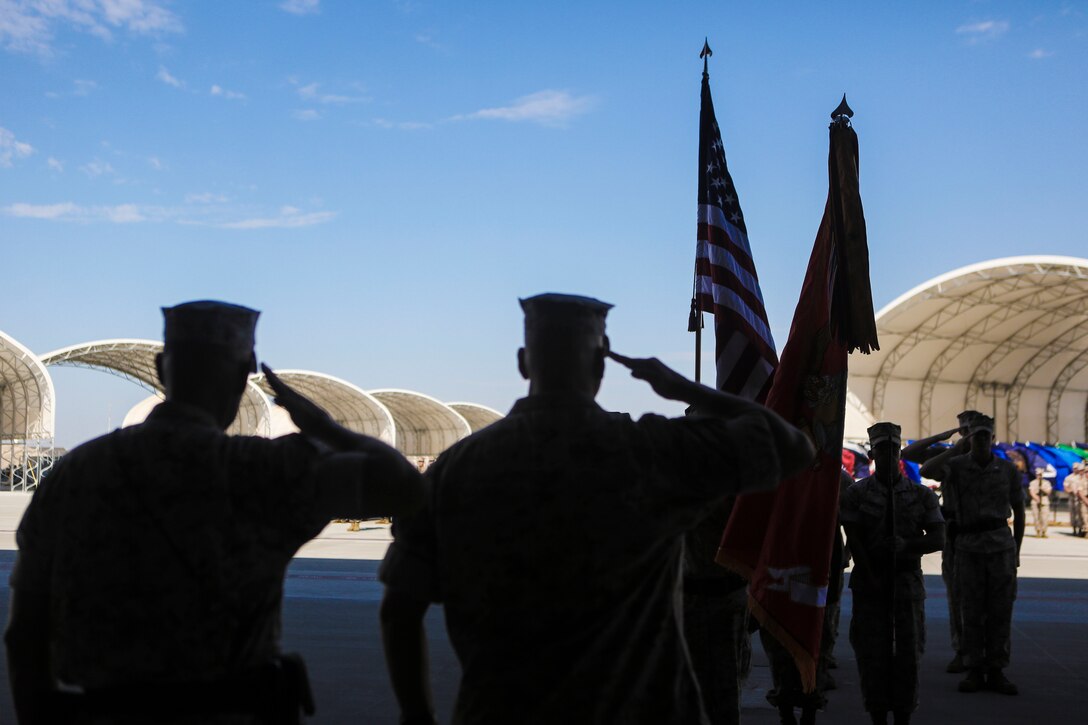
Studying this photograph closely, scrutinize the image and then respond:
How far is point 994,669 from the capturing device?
23.6ft

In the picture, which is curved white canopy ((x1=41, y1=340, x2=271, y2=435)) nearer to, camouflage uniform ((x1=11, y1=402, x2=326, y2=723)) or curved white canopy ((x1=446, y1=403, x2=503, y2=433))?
curved white canopy ((x1=446, y1=403, x2=503, y2=433))

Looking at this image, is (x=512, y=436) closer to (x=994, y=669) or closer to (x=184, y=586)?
(x=184, y=586)

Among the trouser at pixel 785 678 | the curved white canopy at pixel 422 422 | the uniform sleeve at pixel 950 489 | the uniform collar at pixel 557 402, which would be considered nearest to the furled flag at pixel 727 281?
the trouser at pixel 785 678

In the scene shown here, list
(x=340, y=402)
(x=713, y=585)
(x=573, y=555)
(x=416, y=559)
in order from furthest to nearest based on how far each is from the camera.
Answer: (x=340, y=402) < (x=713, y=585) < (x=416, y=559) < (x=573, y=555)

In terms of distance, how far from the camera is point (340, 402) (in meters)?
54.4

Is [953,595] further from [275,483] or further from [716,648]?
[275,483]

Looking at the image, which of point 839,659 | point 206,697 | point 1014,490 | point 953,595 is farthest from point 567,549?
point 839,659

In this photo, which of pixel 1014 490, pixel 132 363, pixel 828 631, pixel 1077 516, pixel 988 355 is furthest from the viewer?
pixel 132 363

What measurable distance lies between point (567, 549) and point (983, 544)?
6.09m

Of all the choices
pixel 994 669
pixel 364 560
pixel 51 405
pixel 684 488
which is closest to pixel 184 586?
pixel 684 488

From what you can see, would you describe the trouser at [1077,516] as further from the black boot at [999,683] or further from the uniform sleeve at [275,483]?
the uniform sleeve at [275,483]

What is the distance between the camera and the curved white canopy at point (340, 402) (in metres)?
49.5

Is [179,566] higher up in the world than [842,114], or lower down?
lower down

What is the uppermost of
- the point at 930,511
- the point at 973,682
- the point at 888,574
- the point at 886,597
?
the point at 930,511
